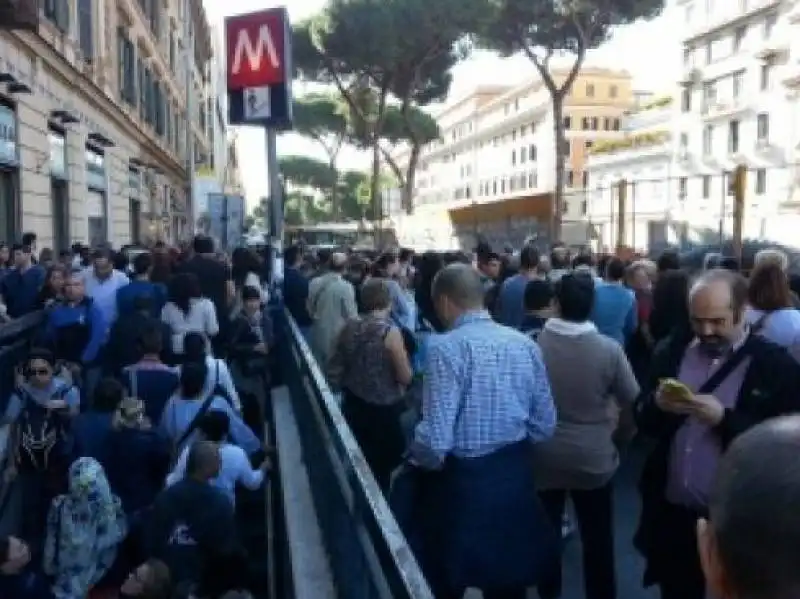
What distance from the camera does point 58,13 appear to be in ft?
53.6

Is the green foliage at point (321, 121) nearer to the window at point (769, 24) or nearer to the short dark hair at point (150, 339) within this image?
the window at point (769, 24)

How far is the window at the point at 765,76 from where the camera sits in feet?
152

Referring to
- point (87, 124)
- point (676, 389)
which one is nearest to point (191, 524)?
point (676, 389)

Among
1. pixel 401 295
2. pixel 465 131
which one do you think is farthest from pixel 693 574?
pixel 465 131

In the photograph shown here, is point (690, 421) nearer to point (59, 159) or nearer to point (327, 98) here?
point (59, 159)

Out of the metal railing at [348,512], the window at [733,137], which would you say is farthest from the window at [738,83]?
the metal railing at [348,512]

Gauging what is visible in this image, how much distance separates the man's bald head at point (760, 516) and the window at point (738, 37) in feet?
172

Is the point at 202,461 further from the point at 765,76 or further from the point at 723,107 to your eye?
the point at 723,107

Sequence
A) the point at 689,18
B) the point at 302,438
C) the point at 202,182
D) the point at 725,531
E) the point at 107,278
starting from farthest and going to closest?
the point at 689,18, the point at 202,182, the point at 107,278, the point at 302,438, the point at 725,531

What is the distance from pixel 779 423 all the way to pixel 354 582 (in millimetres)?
2169

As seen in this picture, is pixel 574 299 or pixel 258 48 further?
pixel 258 48

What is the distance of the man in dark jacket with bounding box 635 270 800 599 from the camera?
2.99 meters

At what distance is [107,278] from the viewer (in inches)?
313

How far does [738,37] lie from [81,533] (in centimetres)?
5026
